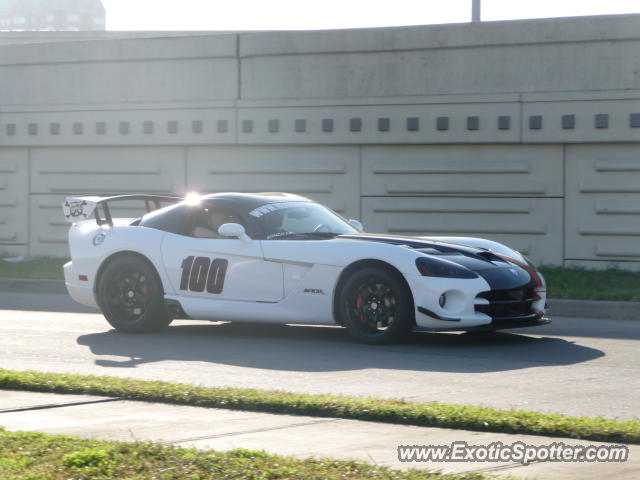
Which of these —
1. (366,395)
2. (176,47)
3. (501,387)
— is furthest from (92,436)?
(176,47)

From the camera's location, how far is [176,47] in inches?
676

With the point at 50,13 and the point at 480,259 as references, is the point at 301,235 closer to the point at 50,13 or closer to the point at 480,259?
the point at 480,259

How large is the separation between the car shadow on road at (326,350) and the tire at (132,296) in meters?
0.13

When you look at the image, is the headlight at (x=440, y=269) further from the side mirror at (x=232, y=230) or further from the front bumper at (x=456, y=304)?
the side mirror at (x=232, y=230)

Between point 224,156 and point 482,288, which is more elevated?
point 224,156

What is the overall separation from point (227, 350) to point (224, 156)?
8500mm

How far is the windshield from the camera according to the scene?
9336mm

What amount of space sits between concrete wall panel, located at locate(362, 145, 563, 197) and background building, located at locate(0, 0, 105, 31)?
532 ft

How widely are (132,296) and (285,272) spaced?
5.71ft

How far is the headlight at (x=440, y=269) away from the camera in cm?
839

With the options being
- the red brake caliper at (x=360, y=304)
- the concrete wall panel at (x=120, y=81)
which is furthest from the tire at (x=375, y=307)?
the concrete wall panel at (x=120, y=81)

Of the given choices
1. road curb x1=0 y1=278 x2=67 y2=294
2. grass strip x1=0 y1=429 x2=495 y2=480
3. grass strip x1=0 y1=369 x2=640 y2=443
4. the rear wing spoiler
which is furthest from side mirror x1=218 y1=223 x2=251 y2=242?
road curb x1=0 y1=278 x2=67 y2=294

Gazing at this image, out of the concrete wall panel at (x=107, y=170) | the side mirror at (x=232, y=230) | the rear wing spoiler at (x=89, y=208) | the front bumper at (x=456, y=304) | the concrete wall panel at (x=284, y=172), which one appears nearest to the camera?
the front bumper at (x=456, y=304)

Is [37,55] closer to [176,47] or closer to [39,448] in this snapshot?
[176,47]
